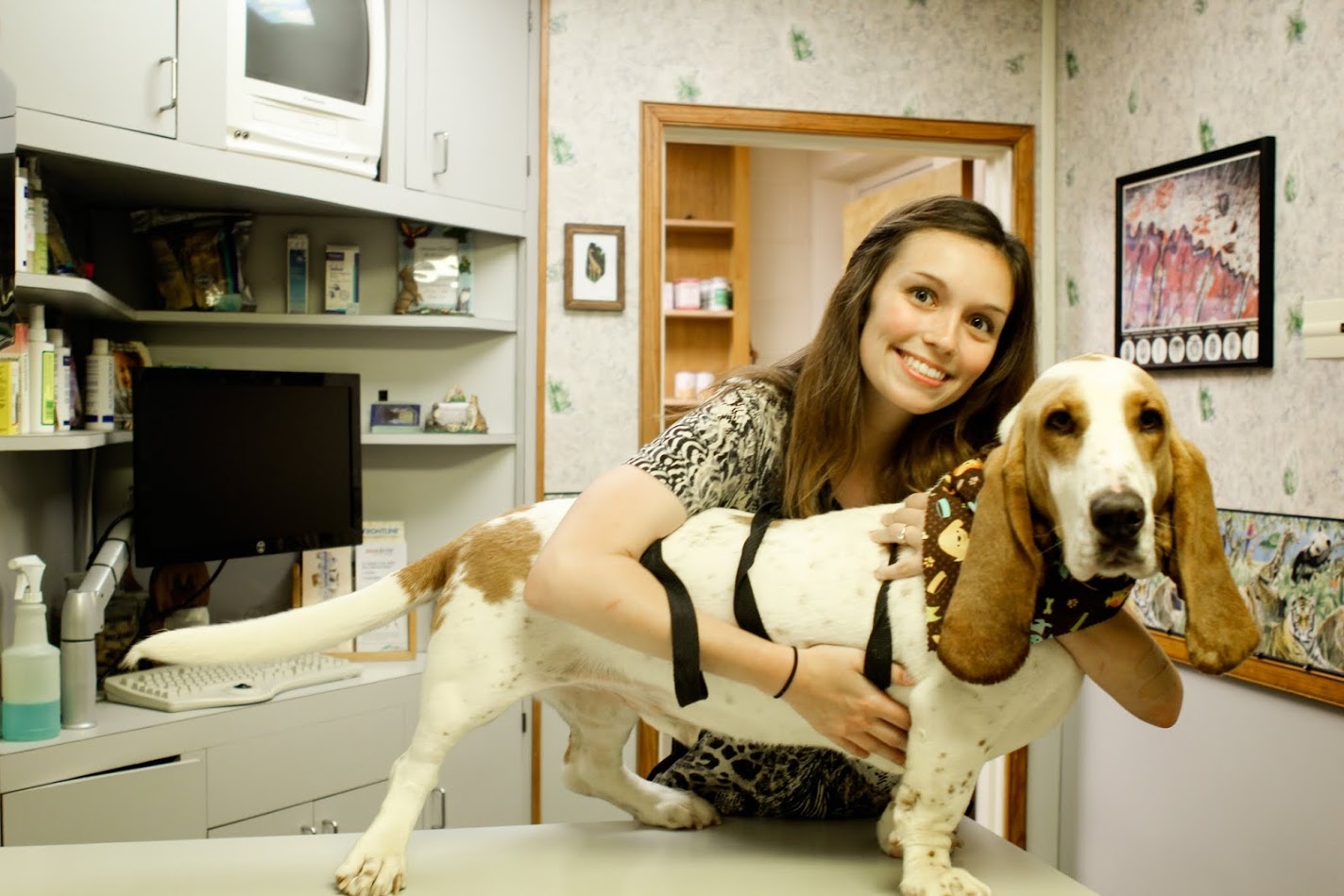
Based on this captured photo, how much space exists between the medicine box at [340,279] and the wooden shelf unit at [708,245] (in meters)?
2.33

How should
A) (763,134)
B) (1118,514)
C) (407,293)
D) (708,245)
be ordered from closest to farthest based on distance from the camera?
1. (1118,514)
2. (407,293)
3. (763,134)
4. (708,245)

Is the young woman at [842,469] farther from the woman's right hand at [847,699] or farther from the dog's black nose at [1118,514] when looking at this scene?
the dog's black nose at [1118,514]

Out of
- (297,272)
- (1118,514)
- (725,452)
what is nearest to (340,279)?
(297,272)

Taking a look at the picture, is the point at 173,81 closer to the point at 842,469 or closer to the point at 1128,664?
the point at 842,469

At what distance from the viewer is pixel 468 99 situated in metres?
2.96

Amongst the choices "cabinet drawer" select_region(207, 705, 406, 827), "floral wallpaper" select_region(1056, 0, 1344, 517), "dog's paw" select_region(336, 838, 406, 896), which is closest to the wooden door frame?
"floral wallpaper" select_region(1056, 0, 1344, 517)

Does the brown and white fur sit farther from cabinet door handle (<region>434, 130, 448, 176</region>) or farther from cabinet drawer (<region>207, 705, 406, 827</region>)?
cabinet door handle (<region>434, 130, 448, 176</region>)

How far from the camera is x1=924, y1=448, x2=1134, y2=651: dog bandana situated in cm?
107

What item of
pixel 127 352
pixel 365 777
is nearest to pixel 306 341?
pixel 127 352

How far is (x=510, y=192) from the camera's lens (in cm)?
309

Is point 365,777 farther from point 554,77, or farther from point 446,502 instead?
point 554,77

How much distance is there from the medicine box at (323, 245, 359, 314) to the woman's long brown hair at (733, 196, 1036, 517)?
181 centimetres

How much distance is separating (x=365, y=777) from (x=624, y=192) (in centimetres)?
176

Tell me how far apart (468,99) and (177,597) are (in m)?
1.50
